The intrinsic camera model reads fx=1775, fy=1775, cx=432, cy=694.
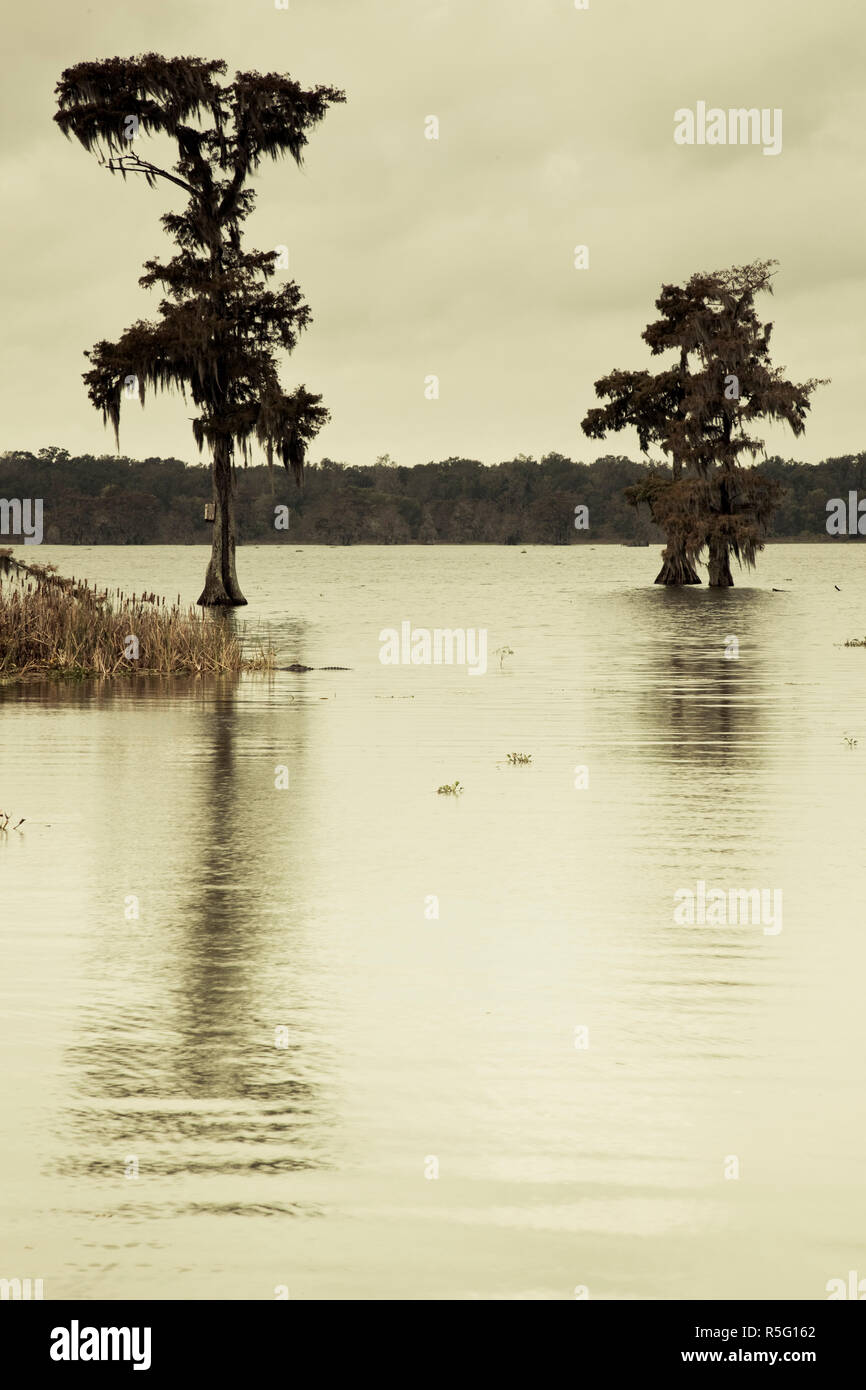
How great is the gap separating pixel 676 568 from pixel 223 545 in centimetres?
3485

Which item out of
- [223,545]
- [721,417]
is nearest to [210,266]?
[223,545]

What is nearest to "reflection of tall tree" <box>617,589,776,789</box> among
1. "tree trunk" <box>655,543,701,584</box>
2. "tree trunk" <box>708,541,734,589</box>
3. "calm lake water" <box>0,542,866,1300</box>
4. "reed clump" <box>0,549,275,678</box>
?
"calm lake water" <box>0,542,866,1300</box>

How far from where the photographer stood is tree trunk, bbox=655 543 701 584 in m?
82.1

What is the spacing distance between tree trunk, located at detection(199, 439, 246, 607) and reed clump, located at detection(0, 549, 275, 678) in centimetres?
2840

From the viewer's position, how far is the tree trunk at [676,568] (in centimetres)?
8206

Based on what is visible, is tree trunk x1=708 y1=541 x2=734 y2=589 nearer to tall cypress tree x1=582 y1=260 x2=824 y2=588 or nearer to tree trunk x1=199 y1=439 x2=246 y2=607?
tall cypress tree x1=582 y1=260 x2=824 y2=588

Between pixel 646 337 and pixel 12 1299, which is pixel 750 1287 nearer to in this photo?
pixel 12 1299

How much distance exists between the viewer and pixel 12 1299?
4980mm

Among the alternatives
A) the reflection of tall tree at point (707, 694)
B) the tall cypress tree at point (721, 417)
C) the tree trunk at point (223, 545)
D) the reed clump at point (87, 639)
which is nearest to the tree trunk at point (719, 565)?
the tall cypress tree at point (721, 417)

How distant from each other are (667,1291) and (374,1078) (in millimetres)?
2152

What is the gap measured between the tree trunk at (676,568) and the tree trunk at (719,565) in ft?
3.46

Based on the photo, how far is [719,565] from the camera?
84562 mm

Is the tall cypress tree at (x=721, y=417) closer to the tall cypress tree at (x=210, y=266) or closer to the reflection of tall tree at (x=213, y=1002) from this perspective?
the tall cypress tree at (x=210, y=266)

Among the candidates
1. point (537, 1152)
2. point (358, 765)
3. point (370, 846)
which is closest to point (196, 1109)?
point (537, 1152)
